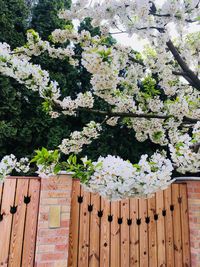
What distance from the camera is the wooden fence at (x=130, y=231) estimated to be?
2742 millimetres

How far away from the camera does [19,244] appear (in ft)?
7.89

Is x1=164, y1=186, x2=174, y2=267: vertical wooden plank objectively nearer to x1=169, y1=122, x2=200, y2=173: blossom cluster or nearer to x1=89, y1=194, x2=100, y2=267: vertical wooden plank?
x1=89, y1=194, x2=100, y2=267: vertical wooden plank

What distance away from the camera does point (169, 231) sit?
10.7 feet

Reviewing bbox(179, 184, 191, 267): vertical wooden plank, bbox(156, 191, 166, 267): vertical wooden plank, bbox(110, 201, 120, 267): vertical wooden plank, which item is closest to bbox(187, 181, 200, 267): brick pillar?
bbox(179, 184, 191, 267): vertical wooden plank

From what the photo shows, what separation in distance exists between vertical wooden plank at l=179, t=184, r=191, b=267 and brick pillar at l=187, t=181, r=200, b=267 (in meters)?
0.05

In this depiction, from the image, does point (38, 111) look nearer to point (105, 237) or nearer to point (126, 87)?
point (126, 87)

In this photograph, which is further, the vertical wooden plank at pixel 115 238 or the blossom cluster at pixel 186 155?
the vertical wooden plank at pixel 115 238

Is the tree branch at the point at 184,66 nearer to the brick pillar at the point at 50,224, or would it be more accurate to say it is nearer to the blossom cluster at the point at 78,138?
the blossom cluster at the point at 78,138

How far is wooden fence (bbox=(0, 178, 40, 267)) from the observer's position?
2363 mm

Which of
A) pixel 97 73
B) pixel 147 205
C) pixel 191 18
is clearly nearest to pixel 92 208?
pixel 147 205

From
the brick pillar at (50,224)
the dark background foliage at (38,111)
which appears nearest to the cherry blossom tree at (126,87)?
the brick pillar at (50,224)

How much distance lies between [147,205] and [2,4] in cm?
388

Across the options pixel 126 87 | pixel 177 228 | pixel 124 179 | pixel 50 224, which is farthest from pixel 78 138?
pixel 124 179

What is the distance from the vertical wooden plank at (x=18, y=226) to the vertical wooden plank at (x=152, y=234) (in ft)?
4.80
